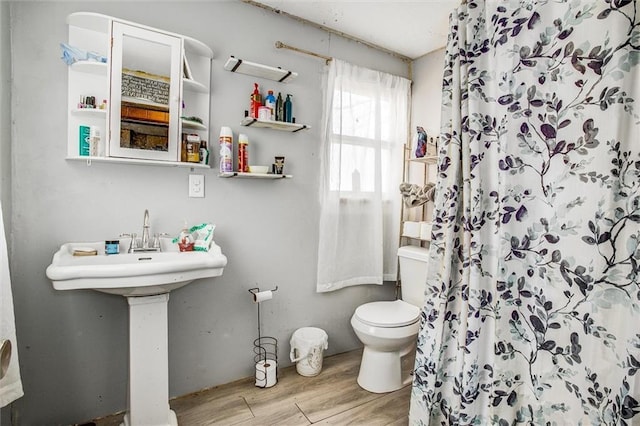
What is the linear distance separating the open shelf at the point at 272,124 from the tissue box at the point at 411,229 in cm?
105

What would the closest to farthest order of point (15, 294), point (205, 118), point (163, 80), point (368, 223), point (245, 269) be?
point (15, 294) → point (163, 80) → point (205, 118) → point (245, 269) → point (368, 223)

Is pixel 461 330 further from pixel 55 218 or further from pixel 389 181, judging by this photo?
pixel 55 218

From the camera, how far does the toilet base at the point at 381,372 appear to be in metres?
1.95

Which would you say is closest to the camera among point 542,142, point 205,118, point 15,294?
point 542,142

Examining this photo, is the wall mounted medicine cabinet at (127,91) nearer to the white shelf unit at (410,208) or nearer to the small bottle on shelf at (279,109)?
the small bottle on shelf at (279,109)

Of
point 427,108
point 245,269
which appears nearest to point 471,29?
point 427,108

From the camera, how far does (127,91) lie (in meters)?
1.56

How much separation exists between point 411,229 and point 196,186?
59.0 inches

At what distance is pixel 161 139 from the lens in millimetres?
1646

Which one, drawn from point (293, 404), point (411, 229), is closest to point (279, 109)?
point (411, 229)

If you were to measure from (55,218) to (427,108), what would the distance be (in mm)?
2474

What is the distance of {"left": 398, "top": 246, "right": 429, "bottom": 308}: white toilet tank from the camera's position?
213 cm

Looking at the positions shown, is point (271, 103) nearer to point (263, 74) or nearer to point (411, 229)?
point (263, 74)

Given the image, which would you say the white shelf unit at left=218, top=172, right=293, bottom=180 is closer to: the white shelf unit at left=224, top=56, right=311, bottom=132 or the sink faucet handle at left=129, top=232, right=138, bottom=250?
the white shelf unit at left=224, top=56, right=311, bottom=132
